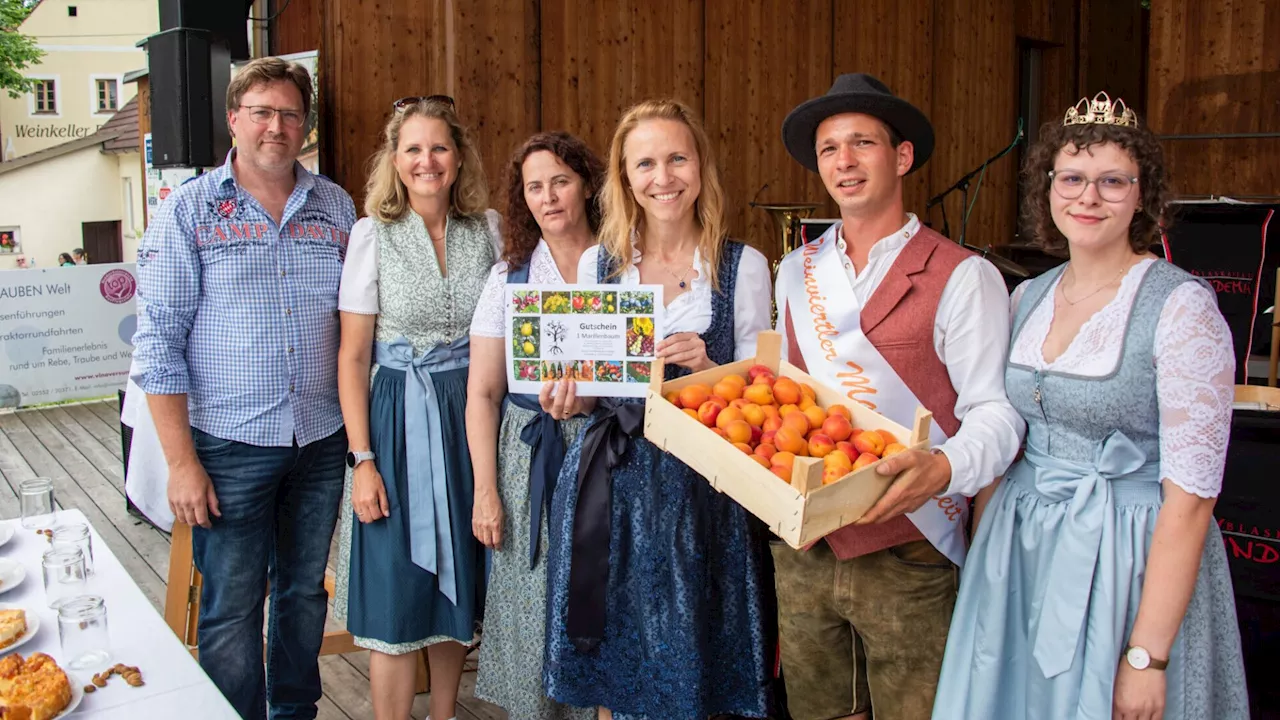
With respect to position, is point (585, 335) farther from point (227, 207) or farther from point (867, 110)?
point (227, 207)

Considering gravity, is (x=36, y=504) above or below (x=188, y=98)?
below

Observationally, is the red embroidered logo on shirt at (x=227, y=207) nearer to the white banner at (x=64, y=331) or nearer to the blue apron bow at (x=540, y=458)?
the blue apron bow at (x=540, y=458)

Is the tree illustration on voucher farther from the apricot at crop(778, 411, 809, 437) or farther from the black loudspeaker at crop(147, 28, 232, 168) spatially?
the black loudspeaker at crop(147, 28, 232, 168)

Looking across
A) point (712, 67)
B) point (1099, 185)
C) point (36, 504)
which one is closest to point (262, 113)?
point (36, 504)

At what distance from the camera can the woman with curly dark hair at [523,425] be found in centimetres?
217

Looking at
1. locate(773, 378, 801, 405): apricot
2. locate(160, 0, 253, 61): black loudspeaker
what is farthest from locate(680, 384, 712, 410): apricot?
locate(160, 0, 253, 61): black loudspeaker

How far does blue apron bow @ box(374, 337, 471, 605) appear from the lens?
7.45ft

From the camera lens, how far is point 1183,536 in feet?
4.73

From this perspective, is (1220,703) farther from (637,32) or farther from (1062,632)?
(637,32)

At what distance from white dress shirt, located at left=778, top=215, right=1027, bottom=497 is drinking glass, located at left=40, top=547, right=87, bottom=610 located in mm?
1542

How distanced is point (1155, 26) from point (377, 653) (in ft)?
26.1

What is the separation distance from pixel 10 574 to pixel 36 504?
427 millimetres

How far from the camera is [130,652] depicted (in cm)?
162

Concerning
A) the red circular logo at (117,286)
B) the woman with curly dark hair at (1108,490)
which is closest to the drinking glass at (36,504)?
the woman with curly dark hair at (1108,490)
